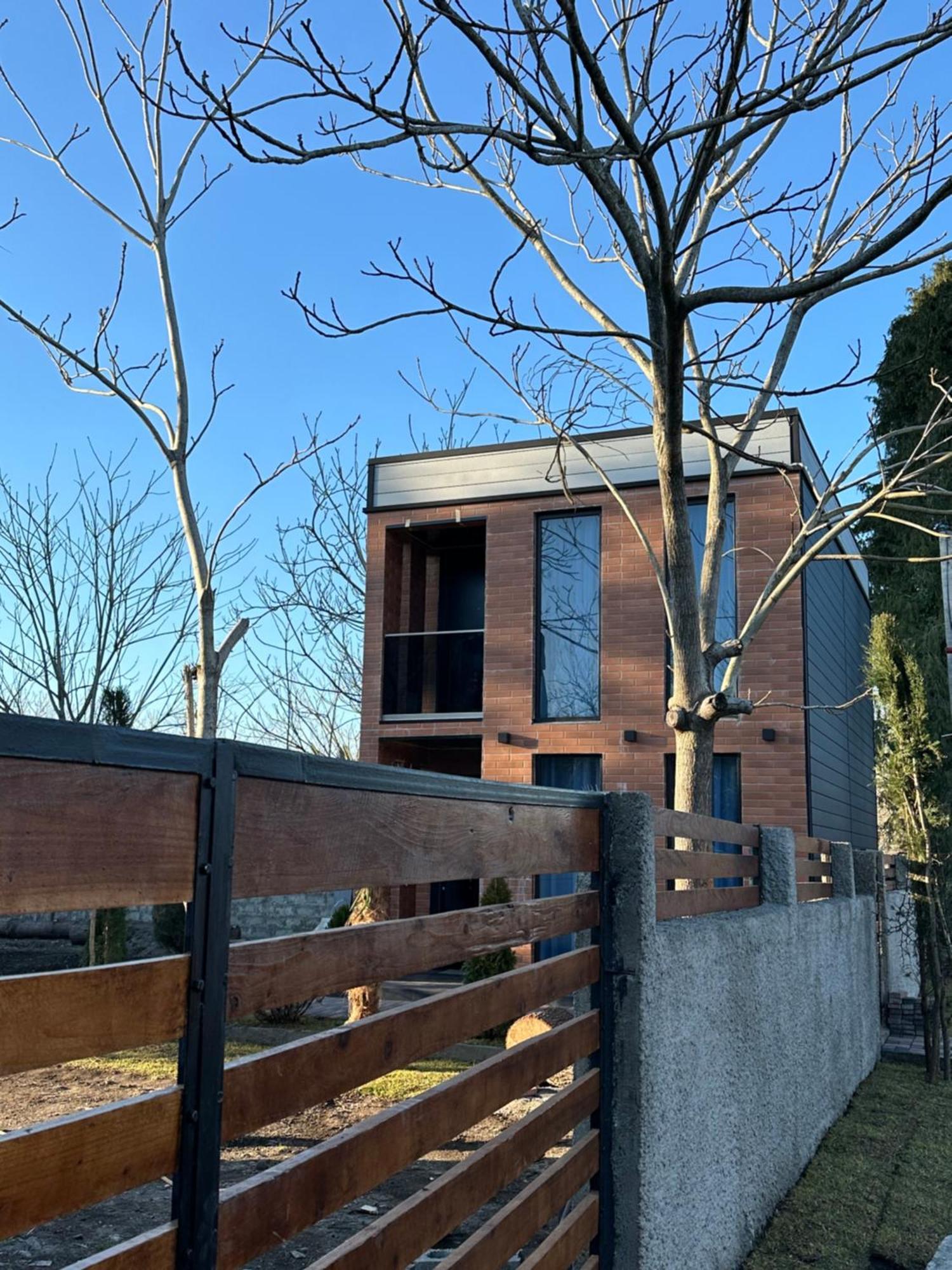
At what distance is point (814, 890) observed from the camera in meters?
7.56

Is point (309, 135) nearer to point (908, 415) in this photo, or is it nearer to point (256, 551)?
point (256, 551)

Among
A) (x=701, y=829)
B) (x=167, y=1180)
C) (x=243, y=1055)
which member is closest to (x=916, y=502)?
(x=243, y=1055)

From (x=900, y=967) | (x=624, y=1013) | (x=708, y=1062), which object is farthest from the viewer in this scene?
(x=900, y=967)

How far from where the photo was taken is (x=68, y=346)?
782cm

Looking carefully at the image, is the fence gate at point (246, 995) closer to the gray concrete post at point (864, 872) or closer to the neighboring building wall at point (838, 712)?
the gray concrete post at point (864, 872)

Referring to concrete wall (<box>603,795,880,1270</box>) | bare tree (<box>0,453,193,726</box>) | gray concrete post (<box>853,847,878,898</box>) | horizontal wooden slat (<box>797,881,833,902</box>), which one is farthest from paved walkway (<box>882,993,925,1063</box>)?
bare tree (<box>0,453,193,726</box>)

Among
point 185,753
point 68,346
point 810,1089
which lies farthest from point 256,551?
point 185,753

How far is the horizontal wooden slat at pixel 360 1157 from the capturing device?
1.56 metres

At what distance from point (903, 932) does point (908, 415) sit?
13692mm

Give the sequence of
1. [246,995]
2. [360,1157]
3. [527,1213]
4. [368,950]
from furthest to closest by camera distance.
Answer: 1. [527,1213]
2. [368,950]
3. [360,1157]
4. [246,995]

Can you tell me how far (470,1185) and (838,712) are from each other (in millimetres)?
11765

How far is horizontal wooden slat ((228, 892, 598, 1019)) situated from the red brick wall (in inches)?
323

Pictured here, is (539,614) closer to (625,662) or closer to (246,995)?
(625,662)

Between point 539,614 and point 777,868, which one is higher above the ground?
point 539,614
